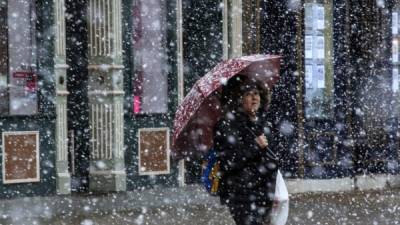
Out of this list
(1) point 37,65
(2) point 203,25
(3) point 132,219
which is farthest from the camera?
(2) point 203,25

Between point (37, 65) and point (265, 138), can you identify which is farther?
point (37, 65)

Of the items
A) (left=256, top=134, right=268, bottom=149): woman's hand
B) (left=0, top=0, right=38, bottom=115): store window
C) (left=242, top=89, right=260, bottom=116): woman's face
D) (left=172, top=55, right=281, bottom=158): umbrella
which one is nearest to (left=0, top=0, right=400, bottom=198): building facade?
(left=0, top=0, right=38, bottom=115): store window

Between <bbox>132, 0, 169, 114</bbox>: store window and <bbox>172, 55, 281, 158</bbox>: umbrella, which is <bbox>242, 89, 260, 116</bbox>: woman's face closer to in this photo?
<bbox>172, 55, 281, 158</bbox>: umbrella

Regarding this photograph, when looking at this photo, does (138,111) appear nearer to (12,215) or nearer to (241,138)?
(12,215)

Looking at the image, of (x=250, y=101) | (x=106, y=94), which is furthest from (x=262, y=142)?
(x=106, y=94)

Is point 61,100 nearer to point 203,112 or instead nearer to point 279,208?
point 203,112

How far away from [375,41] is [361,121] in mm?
1324

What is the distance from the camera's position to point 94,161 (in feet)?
41.4

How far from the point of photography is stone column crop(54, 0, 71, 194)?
39.6 ft

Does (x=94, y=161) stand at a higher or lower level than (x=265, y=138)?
lower

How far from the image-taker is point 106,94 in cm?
1248

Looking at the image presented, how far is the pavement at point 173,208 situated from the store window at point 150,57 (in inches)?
52.8

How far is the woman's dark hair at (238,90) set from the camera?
5.74m

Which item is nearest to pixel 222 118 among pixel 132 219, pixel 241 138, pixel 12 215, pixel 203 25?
pixel 241 138
